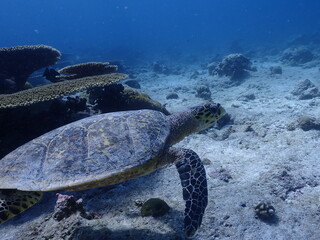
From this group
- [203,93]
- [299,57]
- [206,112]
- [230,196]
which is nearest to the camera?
[230,196]

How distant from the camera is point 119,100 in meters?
6.63

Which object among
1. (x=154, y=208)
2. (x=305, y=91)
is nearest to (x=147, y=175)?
(x=154, y=208)

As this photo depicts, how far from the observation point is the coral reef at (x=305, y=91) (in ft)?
30.5

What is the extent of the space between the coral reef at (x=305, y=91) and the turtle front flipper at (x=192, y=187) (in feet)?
26.9

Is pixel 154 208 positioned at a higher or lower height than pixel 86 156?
lower

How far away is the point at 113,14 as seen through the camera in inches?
7185

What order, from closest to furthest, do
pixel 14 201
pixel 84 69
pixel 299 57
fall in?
1. pixel 14 201
2. pixel 84 69
3. pixel 299 57

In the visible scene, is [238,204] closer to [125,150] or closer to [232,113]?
[125,150]

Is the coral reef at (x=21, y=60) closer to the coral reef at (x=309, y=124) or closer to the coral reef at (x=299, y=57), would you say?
the coral reef at (x=309, y=124)

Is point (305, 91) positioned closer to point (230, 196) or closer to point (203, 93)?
point (203, 93)

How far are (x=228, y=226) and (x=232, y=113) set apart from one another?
5720 millimetres

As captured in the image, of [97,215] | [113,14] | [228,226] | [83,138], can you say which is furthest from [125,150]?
[113,14]

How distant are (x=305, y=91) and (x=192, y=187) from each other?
900cm

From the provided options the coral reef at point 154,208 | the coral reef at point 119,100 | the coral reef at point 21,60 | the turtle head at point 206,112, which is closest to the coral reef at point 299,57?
the coral reef at point 119,100
